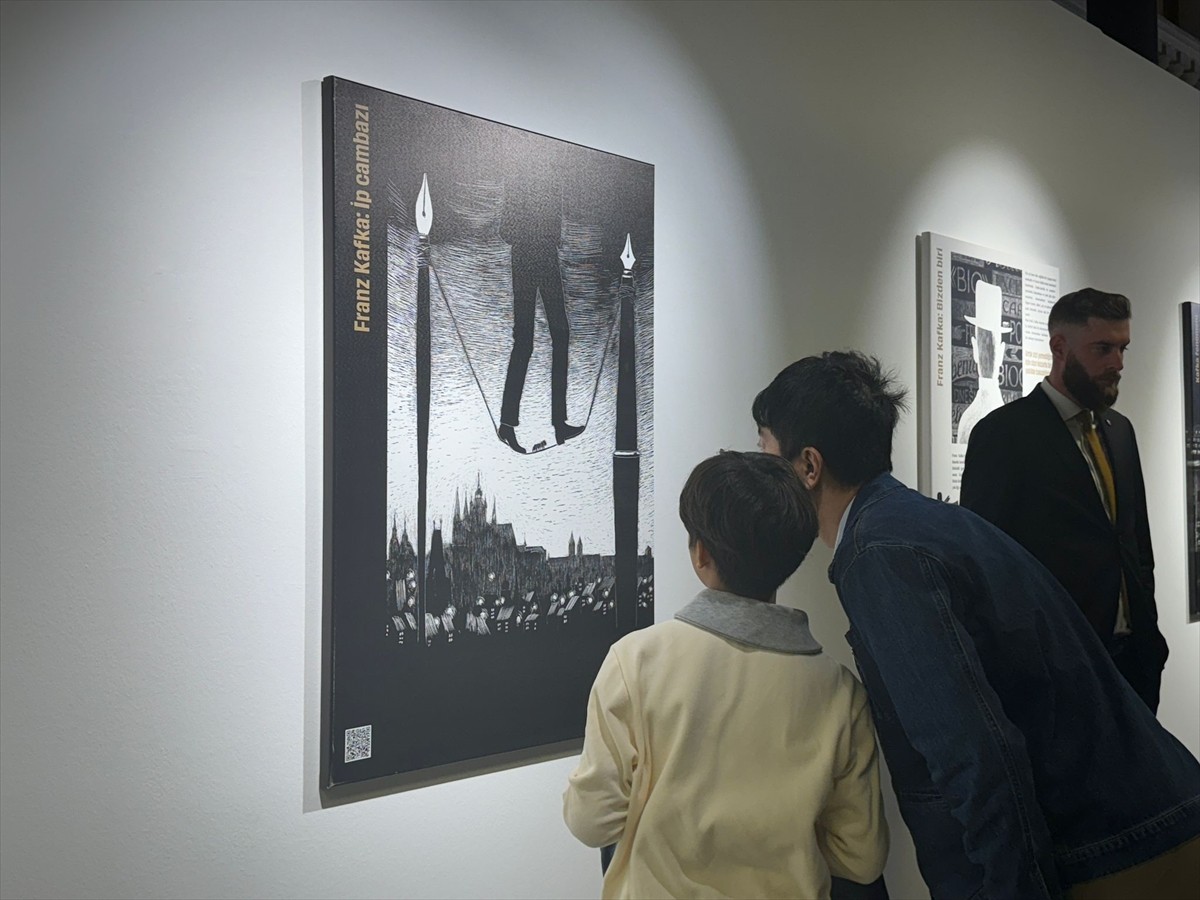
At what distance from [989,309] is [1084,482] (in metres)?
0.47

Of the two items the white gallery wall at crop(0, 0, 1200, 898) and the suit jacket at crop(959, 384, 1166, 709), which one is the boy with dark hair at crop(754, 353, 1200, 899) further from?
the suit jacket at crop(959, 384, 1166, 709)

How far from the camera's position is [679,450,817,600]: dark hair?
4.45 feet

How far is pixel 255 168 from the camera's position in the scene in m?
1.45

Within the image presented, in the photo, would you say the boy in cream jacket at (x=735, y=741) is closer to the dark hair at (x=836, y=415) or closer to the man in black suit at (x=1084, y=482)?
the dark hair at (x=836, y=415)

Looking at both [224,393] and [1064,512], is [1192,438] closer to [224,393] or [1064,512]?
[1064,512]

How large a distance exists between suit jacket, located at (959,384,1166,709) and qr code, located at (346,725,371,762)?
1.56m

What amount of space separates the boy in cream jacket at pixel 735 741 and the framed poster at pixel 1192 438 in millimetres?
2454

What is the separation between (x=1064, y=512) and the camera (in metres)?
2.53

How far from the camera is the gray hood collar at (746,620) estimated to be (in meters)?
1.33

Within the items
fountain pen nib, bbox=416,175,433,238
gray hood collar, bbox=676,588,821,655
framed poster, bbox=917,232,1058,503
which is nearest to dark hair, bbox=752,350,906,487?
gray hood collar, bbox=676,588,821,655

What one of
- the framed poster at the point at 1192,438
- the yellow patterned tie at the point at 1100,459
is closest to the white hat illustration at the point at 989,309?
the yellow patterned tie at the point at 1100,459

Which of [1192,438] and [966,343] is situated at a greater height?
[966,343]

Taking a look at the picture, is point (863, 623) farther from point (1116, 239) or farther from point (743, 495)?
point (1116, 239)

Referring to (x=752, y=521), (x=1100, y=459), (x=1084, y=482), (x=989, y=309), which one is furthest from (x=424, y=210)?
(x=1100, y=459)
